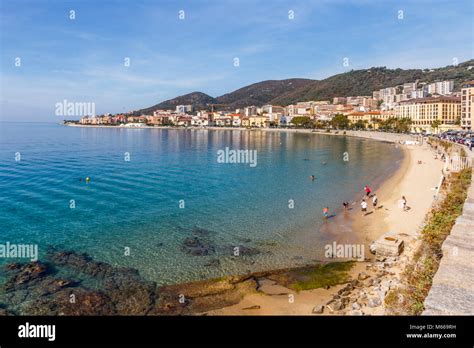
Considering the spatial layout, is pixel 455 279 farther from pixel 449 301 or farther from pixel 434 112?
pixel 434 112

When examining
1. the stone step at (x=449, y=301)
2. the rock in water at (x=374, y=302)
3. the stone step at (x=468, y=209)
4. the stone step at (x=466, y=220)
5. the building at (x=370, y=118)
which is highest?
the building at (x=370, y=118)

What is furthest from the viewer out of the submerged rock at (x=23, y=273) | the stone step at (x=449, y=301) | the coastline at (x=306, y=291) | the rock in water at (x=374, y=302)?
the submerged rock at (x=23, y=273)

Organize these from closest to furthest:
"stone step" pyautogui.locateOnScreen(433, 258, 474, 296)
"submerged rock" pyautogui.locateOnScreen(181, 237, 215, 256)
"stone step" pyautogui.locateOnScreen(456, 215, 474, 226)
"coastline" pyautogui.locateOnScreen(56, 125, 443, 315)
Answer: "stone step" pyautogui.locateOnScreen(433, 258, 474, 296) → "stone step" pyautogui.locateOnScreen(456, 215, 474, 226) → "coastline" pyautogui.locateOnScreen(56, 125, 443, 315) → "submerged rock" pyautogui.locateOnScreen(181, 237, 215, 256)

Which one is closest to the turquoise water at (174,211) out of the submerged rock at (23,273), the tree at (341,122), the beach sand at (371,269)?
the submerged rock at (23,273)

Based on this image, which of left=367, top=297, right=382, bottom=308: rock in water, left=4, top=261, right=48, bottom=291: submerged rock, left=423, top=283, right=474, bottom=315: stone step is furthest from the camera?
left=4, top=261, right=48, bottom=291: submerged rock

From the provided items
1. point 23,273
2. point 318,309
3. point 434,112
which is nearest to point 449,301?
point 318,309

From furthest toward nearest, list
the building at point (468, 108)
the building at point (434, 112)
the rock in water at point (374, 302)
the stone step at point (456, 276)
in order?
the building at point (434, 112) < the building at point (468, 108) < the rock in water at point (374, 302) < the stone step at point (456, 276)

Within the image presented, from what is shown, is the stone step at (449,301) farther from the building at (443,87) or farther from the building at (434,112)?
the building at (443,87)

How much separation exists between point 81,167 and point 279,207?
31750 mm

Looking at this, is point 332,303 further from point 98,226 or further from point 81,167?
point 81,167

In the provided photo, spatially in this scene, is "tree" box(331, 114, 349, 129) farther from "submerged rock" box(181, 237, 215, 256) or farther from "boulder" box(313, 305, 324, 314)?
"boulder" box(313, 305, 324, 314)

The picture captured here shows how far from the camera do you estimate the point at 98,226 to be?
21.6 metres

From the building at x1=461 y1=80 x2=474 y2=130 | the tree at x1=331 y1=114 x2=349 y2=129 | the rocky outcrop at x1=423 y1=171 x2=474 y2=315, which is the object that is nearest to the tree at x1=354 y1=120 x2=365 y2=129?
the tree at x1=331 y1=114 x2=349 y2=129
